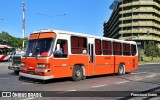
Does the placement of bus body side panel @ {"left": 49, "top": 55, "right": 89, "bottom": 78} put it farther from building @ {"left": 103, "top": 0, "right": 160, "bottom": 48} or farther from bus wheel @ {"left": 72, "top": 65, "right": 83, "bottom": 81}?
building @ {"left": 103, "top": 0, "right": 160, "bottom": 48}

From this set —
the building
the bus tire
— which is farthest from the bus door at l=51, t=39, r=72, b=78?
the building

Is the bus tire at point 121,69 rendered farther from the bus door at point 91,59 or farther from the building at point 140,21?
the building at point 140,21

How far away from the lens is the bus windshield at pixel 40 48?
55.9ft

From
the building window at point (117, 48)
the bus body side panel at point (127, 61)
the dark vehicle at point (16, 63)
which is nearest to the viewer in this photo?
the dark vehicle at point (16, 63)

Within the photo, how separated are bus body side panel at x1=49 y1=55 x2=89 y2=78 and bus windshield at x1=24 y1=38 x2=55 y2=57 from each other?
1.75 feet

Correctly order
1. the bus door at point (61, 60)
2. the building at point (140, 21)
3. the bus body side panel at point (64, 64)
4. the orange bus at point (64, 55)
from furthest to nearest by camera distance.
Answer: the building at point (140, 21)
the bus door at point (61, 60)
the bus body side panel at point (64, 64)
the orange bus at point (64, 55)

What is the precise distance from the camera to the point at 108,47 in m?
22.8

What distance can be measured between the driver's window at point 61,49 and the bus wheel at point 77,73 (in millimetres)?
1298

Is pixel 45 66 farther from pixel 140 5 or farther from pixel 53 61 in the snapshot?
pixel 140 5

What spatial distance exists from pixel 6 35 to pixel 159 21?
189ft

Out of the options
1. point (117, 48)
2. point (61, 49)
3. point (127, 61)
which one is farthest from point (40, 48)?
point (127, 61)

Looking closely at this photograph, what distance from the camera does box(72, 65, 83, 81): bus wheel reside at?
1881 cm

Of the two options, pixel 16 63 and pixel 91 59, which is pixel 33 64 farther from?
pixel 16 63

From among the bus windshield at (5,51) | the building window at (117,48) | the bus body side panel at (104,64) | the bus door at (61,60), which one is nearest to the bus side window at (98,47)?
the bus body side panel at (104,64)
